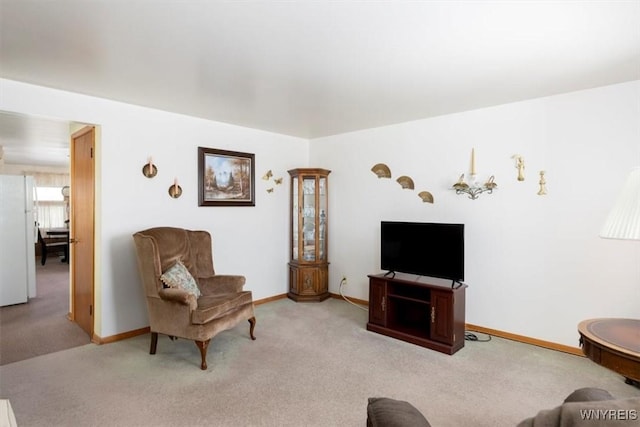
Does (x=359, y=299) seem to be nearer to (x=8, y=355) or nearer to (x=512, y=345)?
(x=512, y=345)

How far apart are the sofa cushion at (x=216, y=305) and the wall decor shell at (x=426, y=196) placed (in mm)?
2310

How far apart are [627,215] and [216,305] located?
2913mm

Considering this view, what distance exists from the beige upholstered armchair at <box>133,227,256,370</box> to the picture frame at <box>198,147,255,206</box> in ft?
2.24

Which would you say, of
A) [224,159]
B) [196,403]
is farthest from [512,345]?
[224,159]

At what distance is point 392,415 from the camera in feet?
3.35

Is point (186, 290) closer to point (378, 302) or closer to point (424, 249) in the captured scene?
point (378, 302)

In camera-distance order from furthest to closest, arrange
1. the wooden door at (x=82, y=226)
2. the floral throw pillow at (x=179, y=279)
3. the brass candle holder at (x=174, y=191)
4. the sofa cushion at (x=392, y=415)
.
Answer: the brass candle holder at (x=174, y=191) < the wooden door at (x=82, y=226) < the floral throw pillow at (x=179, y=279) < the sofa cushion at (x=392, y=415)

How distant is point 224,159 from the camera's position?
14.3ft

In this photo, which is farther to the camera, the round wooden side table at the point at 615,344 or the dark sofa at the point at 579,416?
the round wooden side table at the point at 615,344

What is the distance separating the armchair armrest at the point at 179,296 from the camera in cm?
287

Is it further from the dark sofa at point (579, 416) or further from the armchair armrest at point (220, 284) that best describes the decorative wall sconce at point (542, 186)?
the armchair armrest at point (220, 284)

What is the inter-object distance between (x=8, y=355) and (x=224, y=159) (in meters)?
2.85

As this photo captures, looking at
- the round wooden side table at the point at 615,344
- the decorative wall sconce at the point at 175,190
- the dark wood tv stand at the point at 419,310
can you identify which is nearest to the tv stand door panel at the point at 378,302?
the dark wood tv stand at the point at 419,310

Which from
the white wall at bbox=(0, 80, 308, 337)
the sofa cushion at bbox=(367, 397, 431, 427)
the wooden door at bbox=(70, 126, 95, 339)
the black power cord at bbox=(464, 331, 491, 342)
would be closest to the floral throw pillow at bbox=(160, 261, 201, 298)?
the white wall at bbox=(0, 80, 308, 337)
